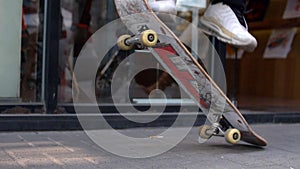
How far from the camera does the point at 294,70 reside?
10352mm

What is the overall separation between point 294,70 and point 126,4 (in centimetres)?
734

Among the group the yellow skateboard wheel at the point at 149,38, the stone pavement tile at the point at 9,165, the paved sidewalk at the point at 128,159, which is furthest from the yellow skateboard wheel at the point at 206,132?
the stone pavement tile at the point at 9,165

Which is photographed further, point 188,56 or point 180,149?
point 180,149

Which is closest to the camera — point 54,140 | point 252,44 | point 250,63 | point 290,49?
point 252,44

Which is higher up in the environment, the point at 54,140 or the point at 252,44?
the point at 252,44

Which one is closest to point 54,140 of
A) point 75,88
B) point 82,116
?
point 82,116

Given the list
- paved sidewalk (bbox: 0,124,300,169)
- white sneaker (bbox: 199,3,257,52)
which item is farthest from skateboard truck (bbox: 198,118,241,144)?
white sneaker (bbox: 199,3,257,52)

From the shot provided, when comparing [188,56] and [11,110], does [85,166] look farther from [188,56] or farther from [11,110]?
[11,110]

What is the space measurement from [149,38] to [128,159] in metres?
1.06

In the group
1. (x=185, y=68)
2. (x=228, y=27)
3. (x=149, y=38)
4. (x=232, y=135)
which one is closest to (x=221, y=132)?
(x=232, y=135)

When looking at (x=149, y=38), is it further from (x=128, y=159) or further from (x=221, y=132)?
(x=221, y=132)

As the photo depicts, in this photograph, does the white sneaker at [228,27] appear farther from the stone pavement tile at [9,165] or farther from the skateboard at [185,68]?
the stone pavement tile at [9,165]

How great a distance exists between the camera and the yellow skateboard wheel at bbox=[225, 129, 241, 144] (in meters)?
4.31

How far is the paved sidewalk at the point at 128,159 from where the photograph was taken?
12.3ft
